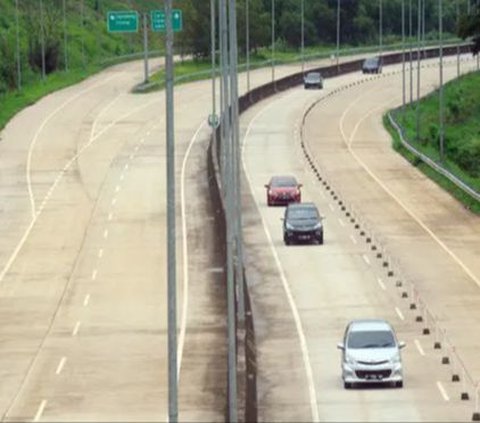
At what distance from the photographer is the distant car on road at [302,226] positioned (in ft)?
241

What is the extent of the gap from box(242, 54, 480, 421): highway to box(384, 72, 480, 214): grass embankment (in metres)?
0.89

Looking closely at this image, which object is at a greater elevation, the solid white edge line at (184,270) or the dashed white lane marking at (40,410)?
the dashed white lane marking at (40,410)

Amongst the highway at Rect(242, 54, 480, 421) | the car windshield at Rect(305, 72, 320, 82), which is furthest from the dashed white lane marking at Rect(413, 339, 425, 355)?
the car windshield at Rect(305, 72, 320, 82)

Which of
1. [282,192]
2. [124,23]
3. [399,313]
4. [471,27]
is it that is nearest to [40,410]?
[124,23]

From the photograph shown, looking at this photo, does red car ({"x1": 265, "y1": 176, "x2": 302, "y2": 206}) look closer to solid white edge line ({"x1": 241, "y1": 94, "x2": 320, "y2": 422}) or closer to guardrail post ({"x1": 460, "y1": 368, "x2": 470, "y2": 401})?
solid white edge line ({"x1": 241, "y1": 94, "x2": 320, "y2": 422})

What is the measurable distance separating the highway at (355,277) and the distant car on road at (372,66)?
A: 4450cm

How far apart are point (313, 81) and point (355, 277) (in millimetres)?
82593

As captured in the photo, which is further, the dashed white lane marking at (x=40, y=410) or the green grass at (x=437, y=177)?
the green grass at (x=437, y=177)

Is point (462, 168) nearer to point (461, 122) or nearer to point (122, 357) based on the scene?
point (461, 122)

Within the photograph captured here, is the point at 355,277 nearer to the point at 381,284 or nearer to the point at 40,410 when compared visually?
the point at 381,284

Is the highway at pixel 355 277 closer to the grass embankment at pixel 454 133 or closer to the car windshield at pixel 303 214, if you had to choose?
the grass embankment at pixel 454 133

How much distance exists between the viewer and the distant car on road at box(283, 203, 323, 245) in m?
73.6

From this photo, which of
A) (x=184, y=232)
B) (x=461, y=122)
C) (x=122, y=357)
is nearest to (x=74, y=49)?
(x=461, y=122)

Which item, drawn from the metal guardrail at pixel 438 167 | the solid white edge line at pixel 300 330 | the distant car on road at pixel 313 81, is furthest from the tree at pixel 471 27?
the distant car on road at pixel 313 81
